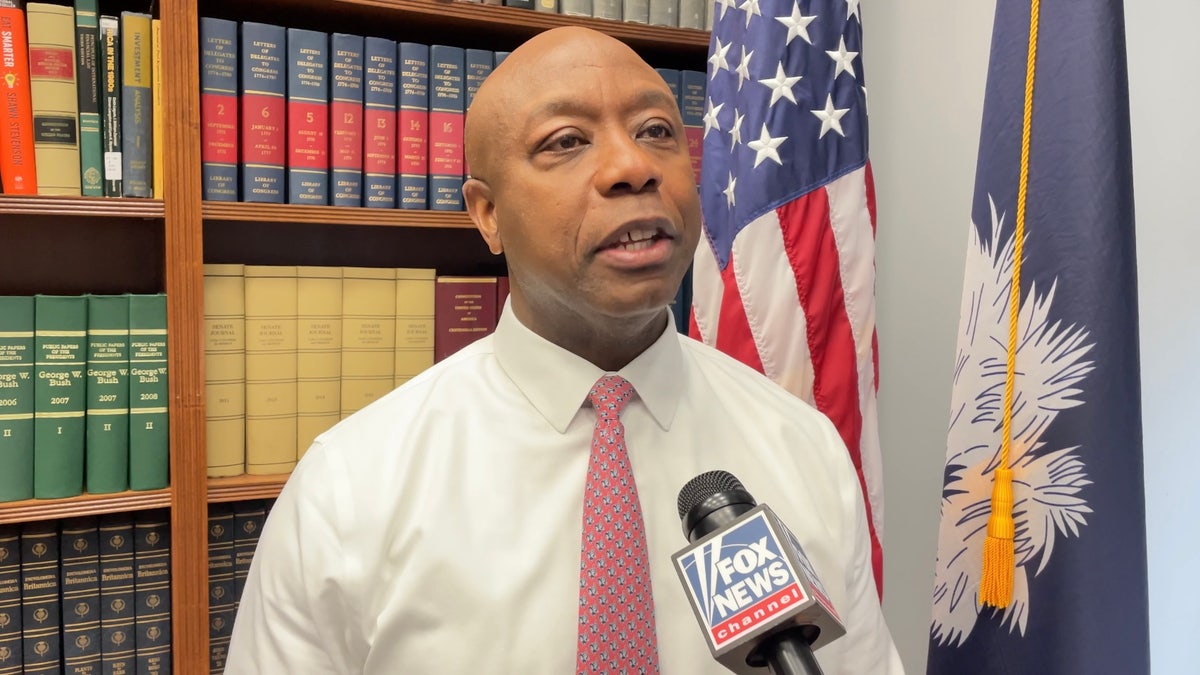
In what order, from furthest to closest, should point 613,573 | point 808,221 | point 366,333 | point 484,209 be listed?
point 366,333, point 808,221, point 484,209, point 613,573

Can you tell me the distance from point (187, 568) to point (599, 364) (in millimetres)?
1012

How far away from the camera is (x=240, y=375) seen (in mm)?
1568

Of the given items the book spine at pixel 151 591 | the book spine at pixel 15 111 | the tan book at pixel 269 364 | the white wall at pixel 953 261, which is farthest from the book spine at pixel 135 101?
the white wall at pixel 953 261

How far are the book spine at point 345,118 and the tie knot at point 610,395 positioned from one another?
93 centimetres

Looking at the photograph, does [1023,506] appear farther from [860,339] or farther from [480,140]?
[480,140]

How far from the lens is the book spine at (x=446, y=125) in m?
1.67

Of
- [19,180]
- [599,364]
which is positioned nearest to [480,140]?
[599,364]

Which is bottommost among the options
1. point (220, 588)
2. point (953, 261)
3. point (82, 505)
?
point (220, 588)

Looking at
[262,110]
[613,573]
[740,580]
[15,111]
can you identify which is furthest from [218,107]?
[740,580]

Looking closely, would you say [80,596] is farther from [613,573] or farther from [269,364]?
[613,573]

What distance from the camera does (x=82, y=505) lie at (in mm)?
1449

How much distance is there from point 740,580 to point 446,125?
4.42 ft

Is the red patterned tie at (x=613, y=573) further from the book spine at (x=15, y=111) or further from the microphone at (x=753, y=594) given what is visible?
the book spine at (x=15, y=111)

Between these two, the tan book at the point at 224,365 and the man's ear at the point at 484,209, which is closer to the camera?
the man's ear at the point at 484,209
